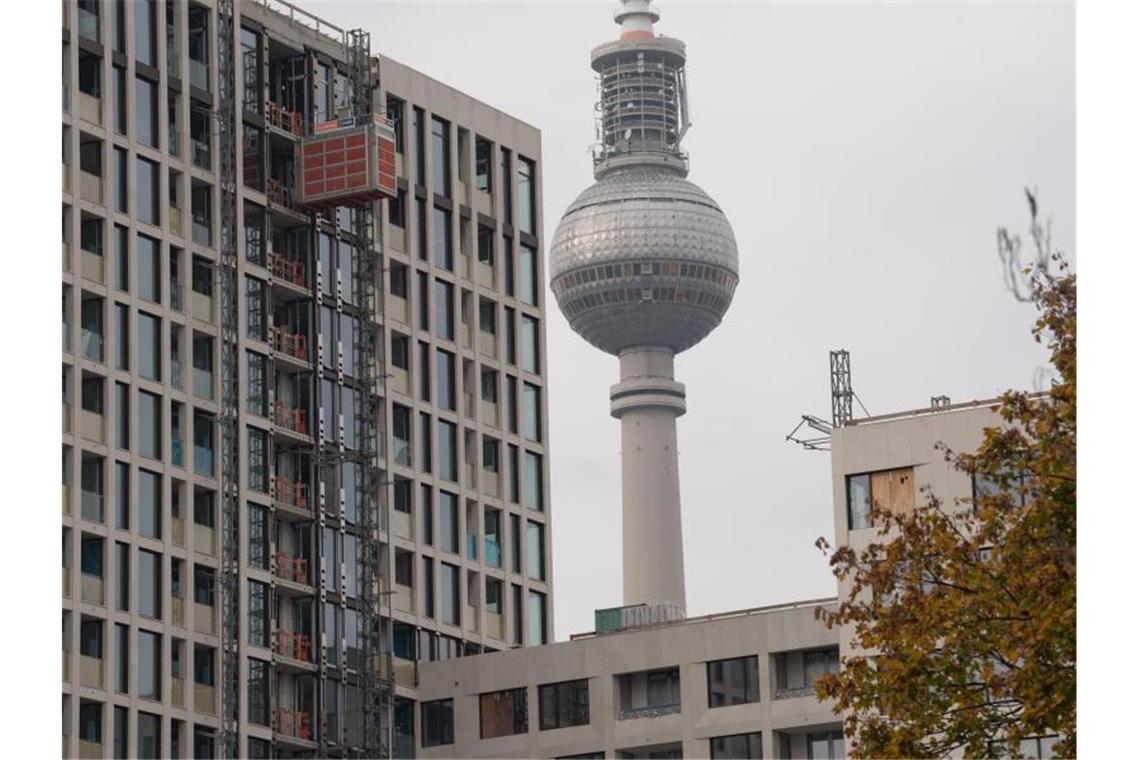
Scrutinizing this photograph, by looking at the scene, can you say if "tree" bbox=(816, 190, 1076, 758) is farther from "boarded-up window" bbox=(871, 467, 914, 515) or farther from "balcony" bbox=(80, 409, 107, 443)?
"balcony" bbox=(80, 409, 107, 443)

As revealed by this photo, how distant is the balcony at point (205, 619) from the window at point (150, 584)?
205 centimetres

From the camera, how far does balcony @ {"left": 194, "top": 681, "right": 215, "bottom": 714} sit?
89062mm

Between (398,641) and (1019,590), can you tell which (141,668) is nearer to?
(398,641)

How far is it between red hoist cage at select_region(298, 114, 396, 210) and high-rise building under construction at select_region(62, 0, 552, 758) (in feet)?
0.42

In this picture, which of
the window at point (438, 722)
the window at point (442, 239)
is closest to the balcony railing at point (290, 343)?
the window at point (442, 239)

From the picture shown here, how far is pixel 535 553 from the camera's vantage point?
107625mm

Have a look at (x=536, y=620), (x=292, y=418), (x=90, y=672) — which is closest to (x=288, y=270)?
(x=292, y=418)

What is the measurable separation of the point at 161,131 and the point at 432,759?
84.1 feet

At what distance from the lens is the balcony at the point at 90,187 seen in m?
87.6

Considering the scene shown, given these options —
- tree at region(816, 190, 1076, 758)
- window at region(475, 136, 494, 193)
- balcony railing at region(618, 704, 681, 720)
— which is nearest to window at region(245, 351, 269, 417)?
window at region(475, 136, 494, 193)

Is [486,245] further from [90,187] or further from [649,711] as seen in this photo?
[90,187]

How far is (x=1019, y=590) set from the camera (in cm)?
4009

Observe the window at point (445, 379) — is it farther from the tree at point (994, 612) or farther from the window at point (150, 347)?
the tree at point (994, 612)
